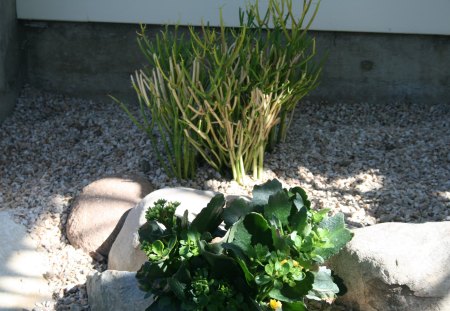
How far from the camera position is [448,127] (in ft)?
16.9

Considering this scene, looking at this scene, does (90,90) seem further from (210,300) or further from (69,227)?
(210,300)

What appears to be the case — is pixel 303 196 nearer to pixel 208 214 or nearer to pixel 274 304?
pixel 208 214

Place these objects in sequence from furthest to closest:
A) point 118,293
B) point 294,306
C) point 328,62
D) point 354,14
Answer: point 328,62 → point 354,14 → point 118,293 → point 294,306

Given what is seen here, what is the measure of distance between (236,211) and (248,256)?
27 cm

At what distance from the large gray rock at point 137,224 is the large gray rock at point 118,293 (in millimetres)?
216

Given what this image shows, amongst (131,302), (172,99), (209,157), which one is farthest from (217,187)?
(131,302)

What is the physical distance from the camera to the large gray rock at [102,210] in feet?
13.3

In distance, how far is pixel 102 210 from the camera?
4.16 metres

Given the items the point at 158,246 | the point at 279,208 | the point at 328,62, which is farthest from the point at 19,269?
the point at 328,62

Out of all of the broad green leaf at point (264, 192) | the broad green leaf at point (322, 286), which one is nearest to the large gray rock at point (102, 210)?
the broad green leaf at point (264, 192)

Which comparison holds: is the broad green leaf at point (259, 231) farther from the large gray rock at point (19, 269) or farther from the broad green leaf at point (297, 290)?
the large gray rock at point (19, 269)

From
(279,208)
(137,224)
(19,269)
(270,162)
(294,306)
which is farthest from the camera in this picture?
(270,162)

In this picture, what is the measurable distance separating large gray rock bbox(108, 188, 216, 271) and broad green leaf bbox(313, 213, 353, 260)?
807 millimetres

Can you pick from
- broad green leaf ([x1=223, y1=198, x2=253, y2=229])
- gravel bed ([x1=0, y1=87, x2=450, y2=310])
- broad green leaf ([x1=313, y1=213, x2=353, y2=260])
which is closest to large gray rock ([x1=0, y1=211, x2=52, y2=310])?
gravel bed ([x1=0, y1=87, x2=450, y2=310])
